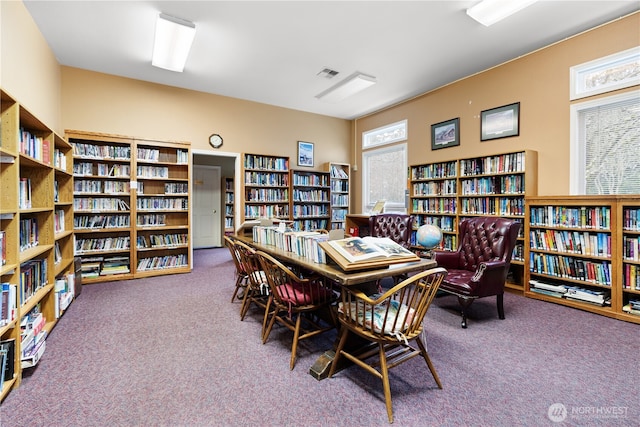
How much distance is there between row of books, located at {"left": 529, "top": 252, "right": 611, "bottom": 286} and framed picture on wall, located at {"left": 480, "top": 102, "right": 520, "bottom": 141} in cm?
180

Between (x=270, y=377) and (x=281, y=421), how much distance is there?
0.42 m

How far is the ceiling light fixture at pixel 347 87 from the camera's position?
15.8ft

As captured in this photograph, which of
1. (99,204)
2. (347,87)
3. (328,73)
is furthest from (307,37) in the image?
(99,204)

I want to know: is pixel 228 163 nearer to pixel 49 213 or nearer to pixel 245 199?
pixel 245 199

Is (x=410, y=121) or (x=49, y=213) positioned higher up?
(x=410, y=121)

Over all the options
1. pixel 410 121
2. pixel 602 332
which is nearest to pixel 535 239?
pixel 602 332

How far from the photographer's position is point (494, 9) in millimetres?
3053

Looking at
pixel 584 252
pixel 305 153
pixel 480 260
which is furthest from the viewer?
pixel 305 153

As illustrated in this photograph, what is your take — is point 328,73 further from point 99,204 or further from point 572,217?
point 99,204

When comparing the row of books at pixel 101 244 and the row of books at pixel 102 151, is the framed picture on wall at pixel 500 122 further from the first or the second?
the row of books at pixel 101 244

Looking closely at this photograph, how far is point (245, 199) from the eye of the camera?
591cm

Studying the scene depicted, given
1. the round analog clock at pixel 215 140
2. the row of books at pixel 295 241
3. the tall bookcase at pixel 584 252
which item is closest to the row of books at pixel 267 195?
the round analog clock at pixel 215 140

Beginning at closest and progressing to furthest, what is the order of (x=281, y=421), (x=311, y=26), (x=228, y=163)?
(x=281, y=421), (x=311, y=26), (x=228, y=163)

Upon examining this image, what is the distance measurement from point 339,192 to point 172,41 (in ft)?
14.2
